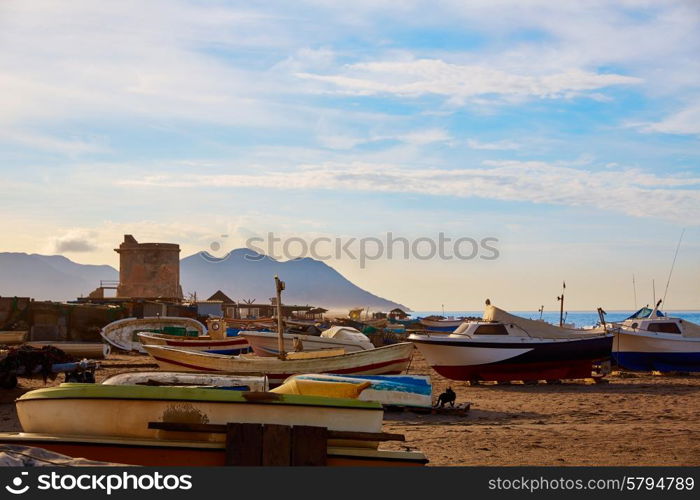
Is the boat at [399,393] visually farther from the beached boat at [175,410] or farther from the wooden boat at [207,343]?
the wooden boat at [207,343]

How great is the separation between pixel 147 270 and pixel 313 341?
40.0 meters

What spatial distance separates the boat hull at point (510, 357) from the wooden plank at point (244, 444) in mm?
17088

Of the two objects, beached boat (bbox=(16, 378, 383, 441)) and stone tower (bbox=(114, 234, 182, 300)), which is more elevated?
stone tower (bbox=(114, 234, 182, 300))

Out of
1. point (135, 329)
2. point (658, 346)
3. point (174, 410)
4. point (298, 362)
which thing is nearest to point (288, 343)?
point (298, 362)

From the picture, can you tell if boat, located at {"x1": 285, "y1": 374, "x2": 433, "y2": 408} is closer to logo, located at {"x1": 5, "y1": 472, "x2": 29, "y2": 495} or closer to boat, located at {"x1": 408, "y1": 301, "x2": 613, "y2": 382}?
boat, located at {"x1": 408, "y1": 301, "x2": 613, "y2": 382}

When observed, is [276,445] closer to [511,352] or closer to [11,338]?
[511,352]

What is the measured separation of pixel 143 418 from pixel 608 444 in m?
8.05

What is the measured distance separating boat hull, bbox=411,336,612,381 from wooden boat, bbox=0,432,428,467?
1664 cm

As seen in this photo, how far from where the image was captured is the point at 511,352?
26266mm

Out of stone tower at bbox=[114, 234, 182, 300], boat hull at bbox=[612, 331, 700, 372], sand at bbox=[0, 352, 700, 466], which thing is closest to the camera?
sand at bbox=[0, 352, 700, 466]

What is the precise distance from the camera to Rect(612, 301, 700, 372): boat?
2961 centimetres

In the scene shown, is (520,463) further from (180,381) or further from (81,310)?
(81,310)

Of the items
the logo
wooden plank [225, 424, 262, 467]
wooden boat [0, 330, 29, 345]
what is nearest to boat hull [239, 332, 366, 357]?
wooden boat [0, 330, 29, 345]

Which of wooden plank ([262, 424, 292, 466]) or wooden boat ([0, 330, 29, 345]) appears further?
wooden boat ([0, 330, 29, 345])
